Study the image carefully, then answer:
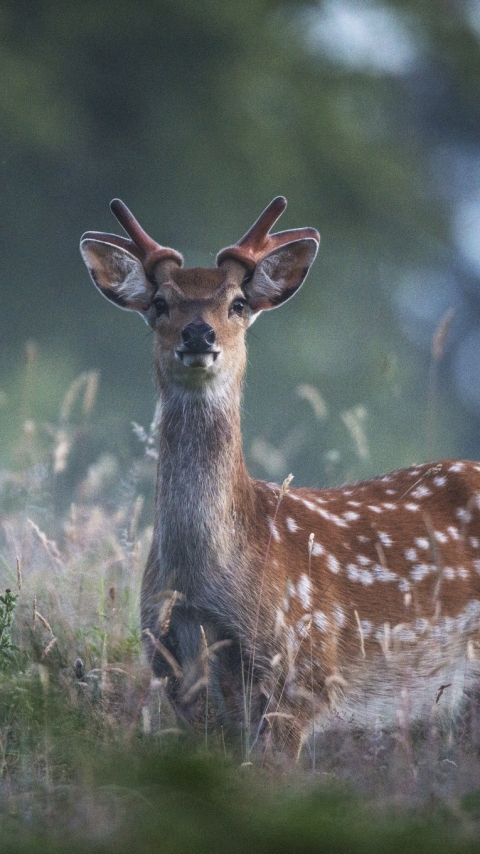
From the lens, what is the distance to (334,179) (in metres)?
28.1

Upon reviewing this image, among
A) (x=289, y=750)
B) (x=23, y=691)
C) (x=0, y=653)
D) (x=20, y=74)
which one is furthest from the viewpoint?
(x=20, y=74)

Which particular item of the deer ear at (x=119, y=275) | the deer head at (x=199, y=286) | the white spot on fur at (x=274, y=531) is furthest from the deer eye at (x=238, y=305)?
the white spot on fur at (x=274, y=531)

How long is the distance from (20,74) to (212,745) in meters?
23.6

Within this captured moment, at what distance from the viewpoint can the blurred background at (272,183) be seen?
22891mm

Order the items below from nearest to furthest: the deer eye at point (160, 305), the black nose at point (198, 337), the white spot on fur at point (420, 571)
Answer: the black nose at point (198, 337)
the deer eye at point (160, 305)
the white spot on fur at point (420, 571)

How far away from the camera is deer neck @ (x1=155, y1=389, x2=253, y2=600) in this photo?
191 inches

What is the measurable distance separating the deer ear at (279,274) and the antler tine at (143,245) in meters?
0.34

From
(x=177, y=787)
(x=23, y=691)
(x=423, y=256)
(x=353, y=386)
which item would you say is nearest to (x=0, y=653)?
(x=23, y=691)

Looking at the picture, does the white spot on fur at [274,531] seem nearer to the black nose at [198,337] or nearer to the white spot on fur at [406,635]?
the white spot on fur at [406,635]

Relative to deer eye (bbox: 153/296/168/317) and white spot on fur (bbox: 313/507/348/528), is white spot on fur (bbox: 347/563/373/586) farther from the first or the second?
deer eye (bbox: 153/296/168/317)

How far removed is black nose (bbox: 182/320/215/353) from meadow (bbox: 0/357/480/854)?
98 cm

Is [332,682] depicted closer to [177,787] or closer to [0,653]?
[0,653]

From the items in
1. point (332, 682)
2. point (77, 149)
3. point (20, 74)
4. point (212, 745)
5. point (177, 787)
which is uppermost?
point (20, 74)

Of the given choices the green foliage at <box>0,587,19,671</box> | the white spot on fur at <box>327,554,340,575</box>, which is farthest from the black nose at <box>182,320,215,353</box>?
the green foliage at <box>0,587,19,671</box>
